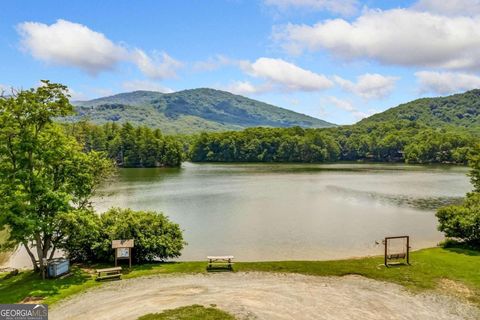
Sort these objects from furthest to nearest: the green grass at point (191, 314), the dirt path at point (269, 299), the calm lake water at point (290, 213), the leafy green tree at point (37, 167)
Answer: the calm lake water at point (290, 213) < the leafy green tree at point (37, 167) < the dirt path at point (269, 299) < the green grass at point (191, 314)

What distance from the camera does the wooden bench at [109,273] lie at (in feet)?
81.4

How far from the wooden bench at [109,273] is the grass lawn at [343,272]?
50 centimetres

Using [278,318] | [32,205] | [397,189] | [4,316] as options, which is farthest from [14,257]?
[397,189]

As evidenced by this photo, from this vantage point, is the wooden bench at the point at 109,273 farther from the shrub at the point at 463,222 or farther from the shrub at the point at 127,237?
the shrub at the point at 463,222

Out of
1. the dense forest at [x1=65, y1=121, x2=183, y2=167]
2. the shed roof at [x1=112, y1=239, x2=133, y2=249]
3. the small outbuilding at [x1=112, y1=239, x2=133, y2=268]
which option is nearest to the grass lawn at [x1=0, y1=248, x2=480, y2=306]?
the small outbuilding at [x1=112, y1=239, x2=133, y2=268]

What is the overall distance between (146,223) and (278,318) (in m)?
14.4

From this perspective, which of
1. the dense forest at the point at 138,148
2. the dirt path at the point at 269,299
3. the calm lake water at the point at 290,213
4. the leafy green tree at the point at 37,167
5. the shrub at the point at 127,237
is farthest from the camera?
the dense forest at the point at 138,148

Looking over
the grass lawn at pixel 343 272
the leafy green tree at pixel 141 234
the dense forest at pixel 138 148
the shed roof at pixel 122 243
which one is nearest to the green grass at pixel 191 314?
the grass lawn at pixel 343 272

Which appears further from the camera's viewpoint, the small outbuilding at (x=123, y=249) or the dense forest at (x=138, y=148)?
the dense forest at (x=138, y=148)

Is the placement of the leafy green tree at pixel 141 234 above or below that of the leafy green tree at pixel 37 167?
below

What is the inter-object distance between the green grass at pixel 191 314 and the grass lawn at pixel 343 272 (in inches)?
279

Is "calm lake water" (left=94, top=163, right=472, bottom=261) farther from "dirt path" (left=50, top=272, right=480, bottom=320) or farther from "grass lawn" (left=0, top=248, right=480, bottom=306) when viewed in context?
"dirt path" (left=50, top=272, right=480, bottom=320)

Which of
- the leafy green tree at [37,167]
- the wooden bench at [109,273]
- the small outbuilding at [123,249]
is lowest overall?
the wooden bench at [109,273]

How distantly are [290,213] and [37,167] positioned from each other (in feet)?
120
